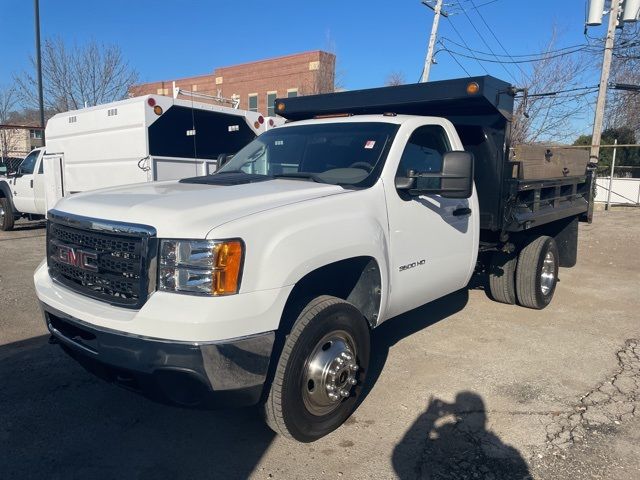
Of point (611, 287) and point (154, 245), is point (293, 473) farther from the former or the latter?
point (611, 287)

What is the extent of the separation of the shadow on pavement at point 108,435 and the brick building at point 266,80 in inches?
778

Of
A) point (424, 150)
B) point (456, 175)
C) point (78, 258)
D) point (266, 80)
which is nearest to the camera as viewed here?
point (78, 258)

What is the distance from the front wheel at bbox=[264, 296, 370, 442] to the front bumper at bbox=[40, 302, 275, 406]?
21 cm

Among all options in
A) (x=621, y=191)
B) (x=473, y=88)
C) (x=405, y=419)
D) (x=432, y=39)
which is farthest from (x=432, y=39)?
(x=405, y=419)

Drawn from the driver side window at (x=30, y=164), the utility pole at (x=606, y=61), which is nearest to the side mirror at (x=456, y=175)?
the driver side window at (x=30, y=164)

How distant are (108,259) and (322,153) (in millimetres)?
1932

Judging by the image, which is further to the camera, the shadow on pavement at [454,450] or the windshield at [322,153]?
the windshield at [322,153]

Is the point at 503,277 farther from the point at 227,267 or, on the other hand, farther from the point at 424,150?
the point at 227,267

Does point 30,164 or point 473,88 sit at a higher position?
point 473,88

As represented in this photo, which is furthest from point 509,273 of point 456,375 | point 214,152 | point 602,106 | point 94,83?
point 94,83

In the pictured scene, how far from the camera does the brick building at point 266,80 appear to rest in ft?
79.3

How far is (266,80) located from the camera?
3133 cm

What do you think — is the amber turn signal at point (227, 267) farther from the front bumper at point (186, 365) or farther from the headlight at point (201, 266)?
the front bumper at point (186, 365)

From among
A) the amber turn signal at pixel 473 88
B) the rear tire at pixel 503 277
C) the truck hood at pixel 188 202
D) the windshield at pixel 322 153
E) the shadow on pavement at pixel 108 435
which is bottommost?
the shadow on pavement at pixel 108 435
